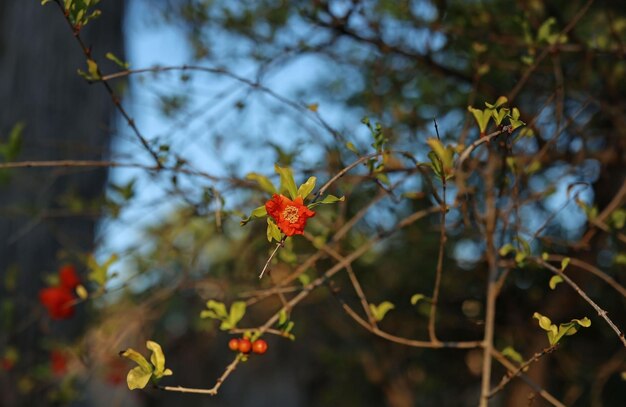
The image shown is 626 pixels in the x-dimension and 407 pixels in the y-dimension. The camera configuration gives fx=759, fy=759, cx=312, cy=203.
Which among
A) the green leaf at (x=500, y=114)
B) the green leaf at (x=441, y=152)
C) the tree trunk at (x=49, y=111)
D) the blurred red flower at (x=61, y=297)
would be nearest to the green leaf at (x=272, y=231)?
the green leaf at (x=441, y=152)

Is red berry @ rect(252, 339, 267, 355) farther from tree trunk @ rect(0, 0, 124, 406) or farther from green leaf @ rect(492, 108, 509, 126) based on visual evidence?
tree trunk @ rect(0, 0, 124, 406)

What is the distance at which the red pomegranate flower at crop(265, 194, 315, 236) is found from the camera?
3.40 feet

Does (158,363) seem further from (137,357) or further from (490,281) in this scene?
(490,281)

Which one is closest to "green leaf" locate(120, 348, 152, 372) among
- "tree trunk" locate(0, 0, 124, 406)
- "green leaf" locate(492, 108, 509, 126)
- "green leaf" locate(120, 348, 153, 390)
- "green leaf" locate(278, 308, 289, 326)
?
"green leaf" locate(120, 348, 153, 390)

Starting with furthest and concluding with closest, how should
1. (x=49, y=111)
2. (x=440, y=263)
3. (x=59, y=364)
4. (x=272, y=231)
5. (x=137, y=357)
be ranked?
(x=49, y=111) < (x=59, y=364) < (x=440, y=263) < (x=137, y=357) < (x=272, y=231)

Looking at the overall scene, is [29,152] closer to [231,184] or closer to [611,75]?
[231,184]

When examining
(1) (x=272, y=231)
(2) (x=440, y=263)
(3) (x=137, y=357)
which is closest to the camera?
(1) (x=272, y=231)

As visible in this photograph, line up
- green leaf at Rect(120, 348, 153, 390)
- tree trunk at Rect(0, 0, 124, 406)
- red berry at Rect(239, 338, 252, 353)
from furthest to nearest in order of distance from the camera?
tree trunk at Rect(0, 0, 124, 406) → red berry at Rect(239, 338, 252, 353) → green leaf at Rect(120, 348, 153, 390)

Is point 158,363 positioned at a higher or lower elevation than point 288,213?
lower

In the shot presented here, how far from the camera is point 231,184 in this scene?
1.98 m

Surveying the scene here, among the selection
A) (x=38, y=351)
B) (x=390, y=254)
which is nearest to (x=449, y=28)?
(x=390, y=254)

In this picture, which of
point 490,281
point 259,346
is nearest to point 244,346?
point 259,346

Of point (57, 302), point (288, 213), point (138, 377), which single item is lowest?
point (57, 302)

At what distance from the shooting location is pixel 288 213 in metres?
1.04
